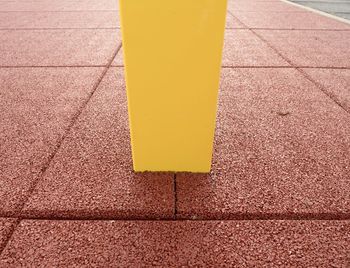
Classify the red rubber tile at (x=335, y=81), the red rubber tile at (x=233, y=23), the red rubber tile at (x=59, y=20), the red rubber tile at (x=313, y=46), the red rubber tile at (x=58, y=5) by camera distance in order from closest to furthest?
the red rubber tile at (x=335, y=81), the red rubber tile at (x=313, y=46), the red rubber tile at (x=59, y=20), the red rubber tile at (x=233, y=23), the red rubber tile at (x=58, y=5)

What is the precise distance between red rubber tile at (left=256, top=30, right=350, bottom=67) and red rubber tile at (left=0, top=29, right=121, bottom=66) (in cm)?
165

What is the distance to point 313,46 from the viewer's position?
122 inches

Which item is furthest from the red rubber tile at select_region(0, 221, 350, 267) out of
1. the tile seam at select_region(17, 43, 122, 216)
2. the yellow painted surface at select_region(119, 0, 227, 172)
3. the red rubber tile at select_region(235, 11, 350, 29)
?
the red rubber tile at select_region(235, 11, 350, 29)

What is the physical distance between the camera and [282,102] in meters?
1.95

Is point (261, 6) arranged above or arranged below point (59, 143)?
above

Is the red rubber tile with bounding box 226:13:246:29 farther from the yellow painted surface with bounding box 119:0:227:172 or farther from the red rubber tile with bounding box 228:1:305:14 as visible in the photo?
the yellow painted surface with bounding box 119:0:227:172

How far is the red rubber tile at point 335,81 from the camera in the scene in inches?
79.6

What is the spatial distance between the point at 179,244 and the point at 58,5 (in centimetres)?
517

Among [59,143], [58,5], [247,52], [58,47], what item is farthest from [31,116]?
[58,5]

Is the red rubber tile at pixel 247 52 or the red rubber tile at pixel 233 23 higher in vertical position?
the red rubber tile at pixel 233 23

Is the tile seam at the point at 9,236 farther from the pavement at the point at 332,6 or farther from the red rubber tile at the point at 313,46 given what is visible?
the pavement at the point at 332,6

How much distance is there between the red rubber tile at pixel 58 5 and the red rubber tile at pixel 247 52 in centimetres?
255

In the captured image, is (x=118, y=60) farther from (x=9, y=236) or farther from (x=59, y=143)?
(x=9, y=236)

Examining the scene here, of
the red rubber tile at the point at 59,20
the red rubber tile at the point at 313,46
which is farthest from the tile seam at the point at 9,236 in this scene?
the red rubber tile at the point at 59,20
